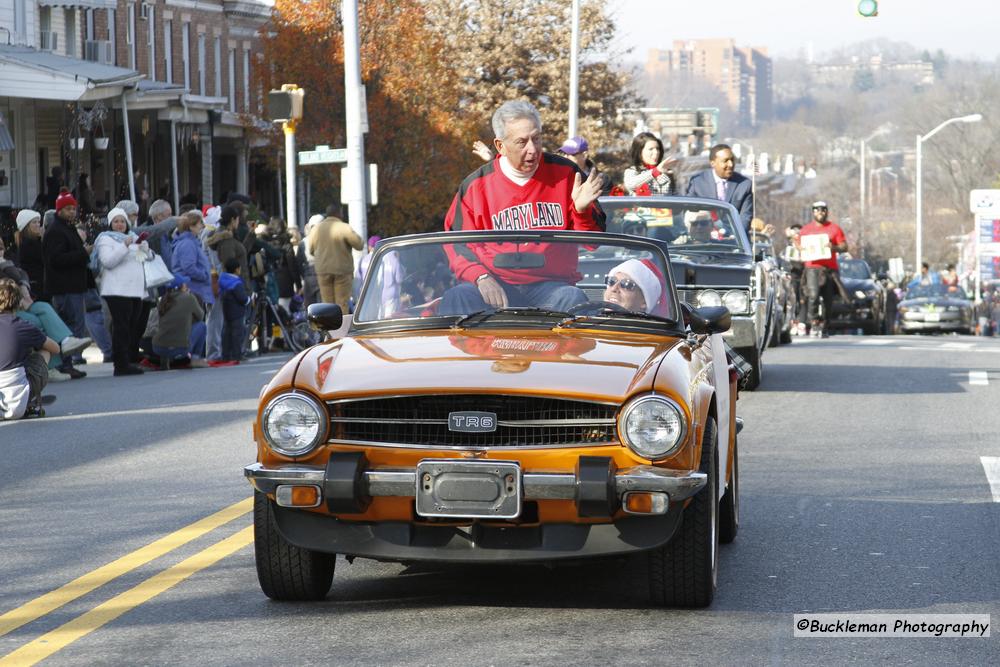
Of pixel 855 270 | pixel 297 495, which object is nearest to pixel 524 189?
pixel 297 495

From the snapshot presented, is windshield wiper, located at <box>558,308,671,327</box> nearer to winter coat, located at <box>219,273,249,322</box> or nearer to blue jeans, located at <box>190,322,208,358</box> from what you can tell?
blue jeans, located at <box>190,322,208,358</box>

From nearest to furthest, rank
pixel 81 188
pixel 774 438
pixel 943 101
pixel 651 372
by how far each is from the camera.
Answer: pixel 651 372 < pixel 774 438 < pixel 81 188 < pixel 943 101

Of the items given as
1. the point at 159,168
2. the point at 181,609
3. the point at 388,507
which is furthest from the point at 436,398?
the point at 159,168

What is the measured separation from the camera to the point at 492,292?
7.38m

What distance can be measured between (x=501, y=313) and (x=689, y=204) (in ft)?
26.9

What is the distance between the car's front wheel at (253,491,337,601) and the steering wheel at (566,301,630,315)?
58.2 inches

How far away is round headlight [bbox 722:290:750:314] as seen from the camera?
14.4 metres

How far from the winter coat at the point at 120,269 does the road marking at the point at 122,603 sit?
1020cm

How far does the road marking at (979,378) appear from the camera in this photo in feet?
57.2

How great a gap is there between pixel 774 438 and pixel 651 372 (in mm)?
5892

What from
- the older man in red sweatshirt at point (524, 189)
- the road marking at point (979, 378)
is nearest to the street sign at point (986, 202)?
the road marking at point (979, 378)

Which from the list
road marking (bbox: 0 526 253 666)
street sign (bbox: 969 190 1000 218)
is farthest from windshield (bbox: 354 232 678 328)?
street sign (bbox: 969 190 1000 218)

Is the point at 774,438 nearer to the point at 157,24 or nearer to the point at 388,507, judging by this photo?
the point at 388,507

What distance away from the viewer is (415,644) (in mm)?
5953
